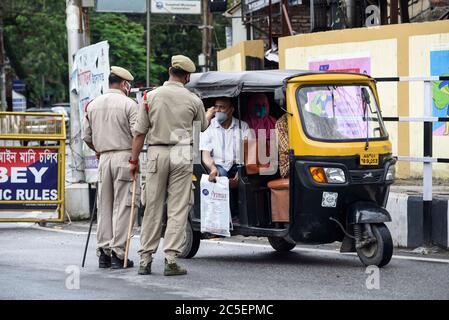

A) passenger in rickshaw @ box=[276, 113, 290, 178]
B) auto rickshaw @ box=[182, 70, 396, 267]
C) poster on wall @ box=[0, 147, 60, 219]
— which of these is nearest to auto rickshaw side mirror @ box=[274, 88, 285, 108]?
auto rickshaw @ box=[182, 70, 396, 267]

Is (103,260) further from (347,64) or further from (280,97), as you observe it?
(347,64)

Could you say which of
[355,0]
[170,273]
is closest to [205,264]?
[170,273]

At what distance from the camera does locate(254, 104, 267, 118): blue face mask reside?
1118cm

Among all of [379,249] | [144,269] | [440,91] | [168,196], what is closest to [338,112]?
[379,249]

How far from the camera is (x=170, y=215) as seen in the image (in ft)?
32.3

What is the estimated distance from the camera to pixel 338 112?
10.4 meters

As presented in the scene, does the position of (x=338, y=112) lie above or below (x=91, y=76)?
below

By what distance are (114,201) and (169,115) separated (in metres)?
1.22

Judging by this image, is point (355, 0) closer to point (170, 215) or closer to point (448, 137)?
point (448, 137)

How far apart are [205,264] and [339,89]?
214 cm

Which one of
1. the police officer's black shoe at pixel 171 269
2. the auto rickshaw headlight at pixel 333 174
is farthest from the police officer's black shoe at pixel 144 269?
the auto rickshaw headlight at pixel 333 174

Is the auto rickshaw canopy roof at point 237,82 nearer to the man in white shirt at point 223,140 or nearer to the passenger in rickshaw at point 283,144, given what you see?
the man in white shirt at point 223,140

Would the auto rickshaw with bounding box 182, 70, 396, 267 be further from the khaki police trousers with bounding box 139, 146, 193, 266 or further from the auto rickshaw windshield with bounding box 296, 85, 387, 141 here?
the khaki police trousers with bounding box 139, 146, 193, 266
